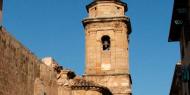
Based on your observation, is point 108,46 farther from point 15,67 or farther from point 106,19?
point 15,67

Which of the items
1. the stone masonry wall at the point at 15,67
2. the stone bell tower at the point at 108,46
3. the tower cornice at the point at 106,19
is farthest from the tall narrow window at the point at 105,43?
the stone masonry wall at the point at 15,67

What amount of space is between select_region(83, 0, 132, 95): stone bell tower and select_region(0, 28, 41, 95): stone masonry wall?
12.1 m

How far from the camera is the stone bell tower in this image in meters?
28.5

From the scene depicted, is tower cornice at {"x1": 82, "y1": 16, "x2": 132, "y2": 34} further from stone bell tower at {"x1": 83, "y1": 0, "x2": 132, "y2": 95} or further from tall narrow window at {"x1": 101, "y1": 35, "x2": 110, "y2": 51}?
tall narrow window at {"x1": 101, "y1": 35, "x2": 110, "y2": 51}

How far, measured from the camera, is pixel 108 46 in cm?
2986

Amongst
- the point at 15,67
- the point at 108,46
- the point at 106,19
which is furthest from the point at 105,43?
the point at 15,67

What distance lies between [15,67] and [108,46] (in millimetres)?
15440

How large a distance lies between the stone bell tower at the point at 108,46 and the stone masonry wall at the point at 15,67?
12130 mm

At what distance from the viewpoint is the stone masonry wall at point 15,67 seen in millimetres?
13773

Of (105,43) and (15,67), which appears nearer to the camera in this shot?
(15,67)

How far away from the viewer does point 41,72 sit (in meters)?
17.4

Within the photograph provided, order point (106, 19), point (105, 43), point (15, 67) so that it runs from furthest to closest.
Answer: point (105, 43) → point (106, 19) → point (15, 67)

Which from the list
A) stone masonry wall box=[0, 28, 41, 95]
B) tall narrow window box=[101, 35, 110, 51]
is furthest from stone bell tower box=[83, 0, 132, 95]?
stone masonry wall box=[0, 28, 41, 95]

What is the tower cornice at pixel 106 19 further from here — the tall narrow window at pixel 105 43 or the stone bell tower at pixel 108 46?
the tall narrow window at pixel 105 43
